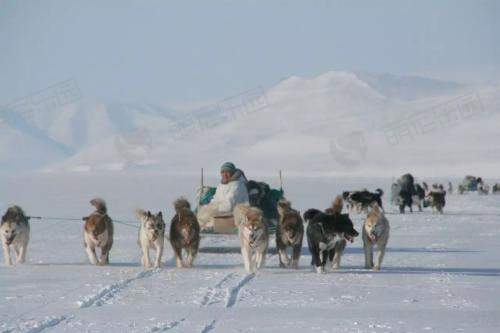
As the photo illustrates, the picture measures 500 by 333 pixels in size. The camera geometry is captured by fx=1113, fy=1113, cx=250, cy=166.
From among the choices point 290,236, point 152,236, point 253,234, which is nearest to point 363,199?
point 290,236

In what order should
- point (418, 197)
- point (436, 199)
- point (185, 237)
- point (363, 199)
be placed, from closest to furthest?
point (185, 237), point (363, 199), point (436, 199), point (418, 197)

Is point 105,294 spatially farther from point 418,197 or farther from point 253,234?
point 418,197

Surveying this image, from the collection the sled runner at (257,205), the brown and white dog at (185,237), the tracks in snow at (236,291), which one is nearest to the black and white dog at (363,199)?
the sled runner at (257,205)

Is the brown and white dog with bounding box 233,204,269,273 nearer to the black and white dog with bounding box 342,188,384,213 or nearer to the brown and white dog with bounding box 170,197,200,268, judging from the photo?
the brown and white dog with bounding box 170,197,200,268

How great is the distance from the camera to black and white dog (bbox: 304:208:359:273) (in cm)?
1258

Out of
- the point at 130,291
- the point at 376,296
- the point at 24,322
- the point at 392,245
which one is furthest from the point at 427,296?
the point at 392,245

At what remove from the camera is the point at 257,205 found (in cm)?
1605

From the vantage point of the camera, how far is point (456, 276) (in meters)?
12.2

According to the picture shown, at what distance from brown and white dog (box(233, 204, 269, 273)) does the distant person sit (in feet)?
8.04

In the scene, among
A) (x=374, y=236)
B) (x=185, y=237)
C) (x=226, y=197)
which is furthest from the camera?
(x=226, y=197)

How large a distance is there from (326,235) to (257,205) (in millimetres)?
3542

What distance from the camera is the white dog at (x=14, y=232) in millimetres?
13656

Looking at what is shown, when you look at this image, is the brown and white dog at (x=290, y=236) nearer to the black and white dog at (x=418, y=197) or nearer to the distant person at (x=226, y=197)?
the distant person at (x=226, y=197)

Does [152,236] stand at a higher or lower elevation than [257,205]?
lower
